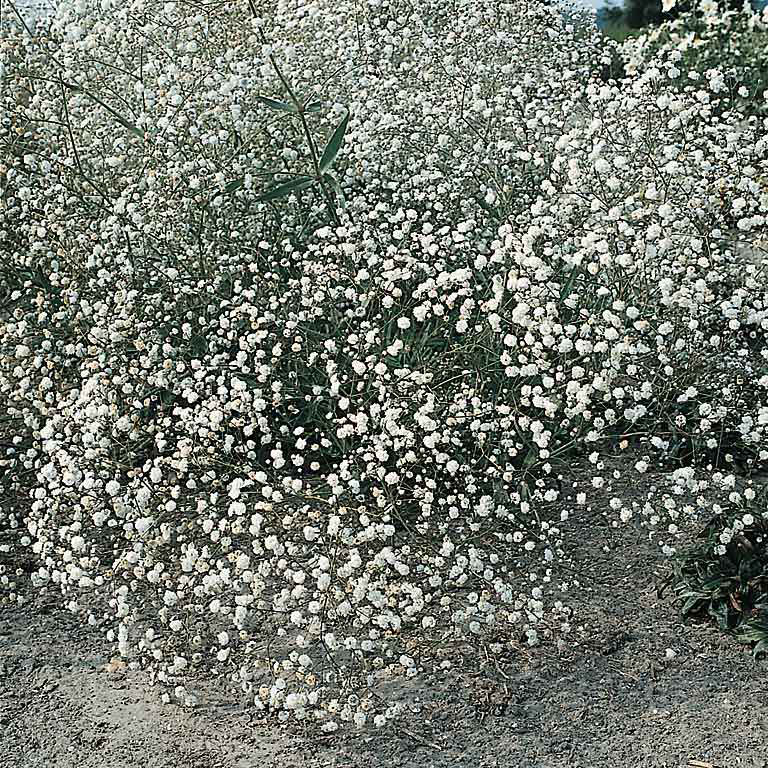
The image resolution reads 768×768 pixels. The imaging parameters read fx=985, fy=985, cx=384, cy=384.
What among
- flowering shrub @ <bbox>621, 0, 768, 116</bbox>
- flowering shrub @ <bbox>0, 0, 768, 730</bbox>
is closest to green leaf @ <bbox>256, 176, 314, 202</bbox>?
flowering shrub @ <bbox>0, 0, 768, 730</bbox>

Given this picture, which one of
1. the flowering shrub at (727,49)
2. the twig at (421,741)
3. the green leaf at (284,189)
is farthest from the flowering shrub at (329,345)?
the flowering shrub at (727,49)

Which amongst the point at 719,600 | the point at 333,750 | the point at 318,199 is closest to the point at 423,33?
the point at 318,199

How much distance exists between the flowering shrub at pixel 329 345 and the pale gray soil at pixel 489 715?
Result: 4.4 inches

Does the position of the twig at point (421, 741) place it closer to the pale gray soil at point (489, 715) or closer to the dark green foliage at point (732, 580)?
the pale gray soil at point (489, 715)

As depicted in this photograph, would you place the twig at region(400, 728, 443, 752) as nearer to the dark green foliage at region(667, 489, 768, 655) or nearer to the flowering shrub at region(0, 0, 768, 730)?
the flowering shrub at region(0, 0, 768, 730)

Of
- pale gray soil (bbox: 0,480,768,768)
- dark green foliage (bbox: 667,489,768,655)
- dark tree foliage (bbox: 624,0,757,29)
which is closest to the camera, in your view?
pale gray soil (bbox: 0,480,768,768)

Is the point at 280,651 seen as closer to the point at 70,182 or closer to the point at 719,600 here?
the point at 719,600

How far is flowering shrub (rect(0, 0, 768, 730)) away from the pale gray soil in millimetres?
112

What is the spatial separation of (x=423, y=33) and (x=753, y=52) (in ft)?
15.1

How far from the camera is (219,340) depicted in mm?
3680

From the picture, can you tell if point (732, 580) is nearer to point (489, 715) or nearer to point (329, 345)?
point (489, 715)

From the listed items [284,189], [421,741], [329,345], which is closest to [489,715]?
[421,741]

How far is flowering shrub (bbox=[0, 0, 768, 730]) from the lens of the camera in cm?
315

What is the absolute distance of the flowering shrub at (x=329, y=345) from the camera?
10.3 feet
